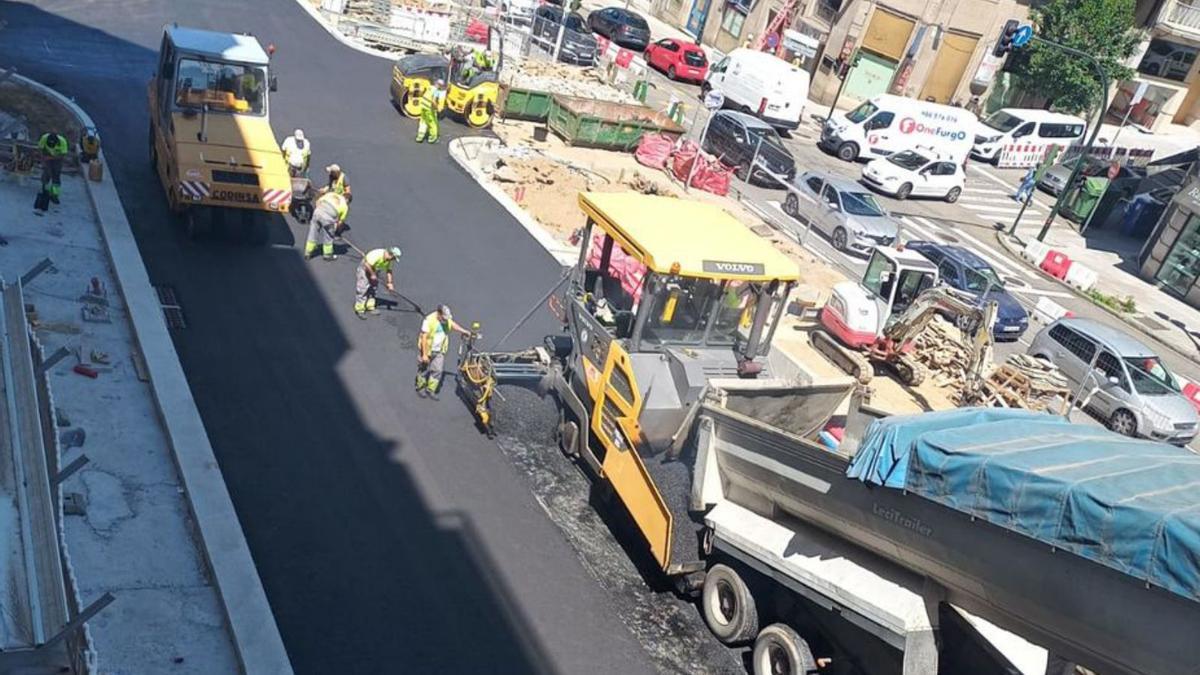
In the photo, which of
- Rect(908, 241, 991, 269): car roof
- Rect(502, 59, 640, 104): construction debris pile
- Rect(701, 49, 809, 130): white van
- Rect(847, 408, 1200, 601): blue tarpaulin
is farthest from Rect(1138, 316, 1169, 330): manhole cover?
Rect(847, 408, 1200, 601): blue tarpaulin

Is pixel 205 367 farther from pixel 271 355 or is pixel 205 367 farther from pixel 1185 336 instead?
pixel 1185 336

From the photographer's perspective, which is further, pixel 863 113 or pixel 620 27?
pixel 620 27

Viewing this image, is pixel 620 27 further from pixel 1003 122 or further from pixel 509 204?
pixel 509 204

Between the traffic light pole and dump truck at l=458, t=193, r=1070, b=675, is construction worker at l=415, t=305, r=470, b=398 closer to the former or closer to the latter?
dump truck at l=458, t=193, r=1070, b=675

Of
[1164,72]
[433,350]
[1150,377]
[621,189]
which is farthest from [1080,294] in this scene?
[1164,72]

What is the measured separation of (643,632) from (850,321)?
11.0 meters

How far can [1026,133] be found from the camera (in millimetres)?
40969

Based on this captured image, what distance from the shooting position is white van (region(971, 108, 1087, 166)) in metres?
40.8

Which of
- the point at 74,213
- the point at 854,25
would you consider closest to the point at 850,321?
the point at 74,213

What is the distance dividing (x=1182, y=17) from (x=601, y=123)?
31.0 metres

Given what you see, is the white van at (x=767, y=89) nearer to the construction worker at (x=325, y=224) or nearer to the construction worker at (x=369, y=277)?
the construction worker at (x=325, y=224)

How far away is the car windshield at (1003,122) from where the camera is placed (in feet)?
135

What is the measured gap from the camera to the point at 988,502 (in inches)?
318

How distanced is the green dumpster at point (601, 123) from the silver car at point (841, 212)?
4449 mm
